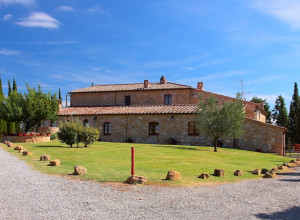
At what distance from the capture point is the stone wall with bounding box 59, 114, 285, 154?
3042cm

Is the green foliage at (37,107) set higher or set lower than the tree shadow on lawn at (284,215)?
higher

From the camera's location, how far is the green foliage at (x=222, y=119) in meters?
27.4

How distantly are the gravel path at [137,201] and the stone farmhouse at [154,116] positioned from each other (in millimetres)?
20496

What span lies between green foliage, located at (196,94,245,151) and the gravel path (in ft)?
53.7

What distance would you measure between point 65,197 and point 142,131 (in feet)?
86.7

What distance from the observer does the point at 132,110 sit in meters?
36.0

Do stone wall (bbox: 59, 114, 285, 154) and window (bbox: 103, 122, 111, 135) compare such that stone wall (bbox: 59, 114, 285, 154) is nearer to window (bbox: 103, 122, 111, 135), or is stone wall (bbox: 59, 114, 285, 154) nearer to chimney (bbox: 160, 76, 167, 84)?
window (bbox: 103, 122, 111, 135)

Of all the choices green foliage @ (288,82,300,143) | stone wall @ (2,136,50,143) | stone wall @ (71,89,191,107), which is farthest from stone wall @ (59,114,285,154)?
green foliage @ (288,82,300,143)

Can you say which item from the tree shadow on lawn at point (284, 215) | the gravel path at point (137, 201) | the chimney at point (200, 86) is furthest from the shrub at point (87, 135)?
the chimney at point (200, 86)

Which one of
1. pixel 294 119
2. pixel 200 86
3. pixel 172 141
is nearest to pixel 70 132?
pixel 172 141

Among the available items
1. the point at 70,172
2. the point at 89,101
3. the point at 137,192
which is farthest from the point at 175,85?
the point at 137,192

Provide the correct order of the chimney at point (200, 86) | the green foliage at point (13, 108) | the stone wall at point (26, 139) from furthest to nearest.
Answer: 1. the chimney at point (200, 86)
2. the green foliage at point (13, 108)
3. the stone wall at point (26, 139)

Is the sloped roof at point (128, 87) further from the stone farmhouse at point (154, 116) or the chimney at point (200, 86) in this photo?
the chimney at point (200, 86)

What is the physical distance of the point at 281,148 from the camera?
1177 inches
